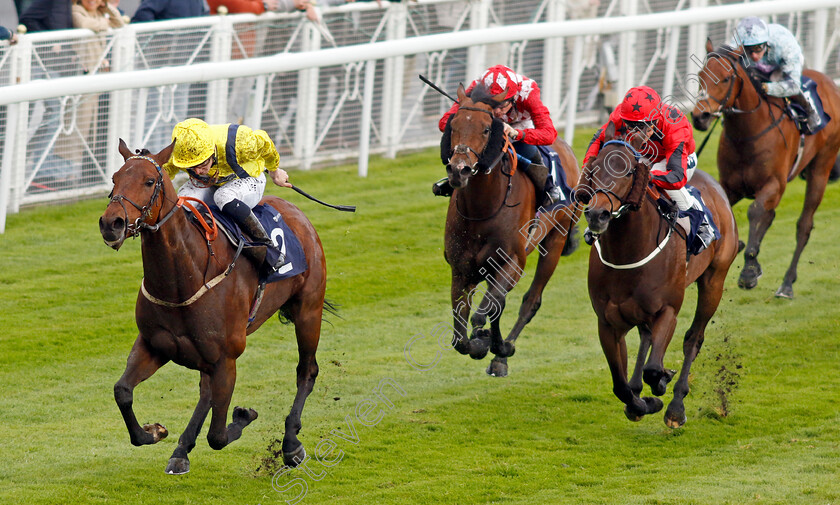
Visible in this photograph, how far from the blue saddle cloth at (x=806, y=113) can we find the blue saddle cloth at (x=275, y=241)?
4.65 metres

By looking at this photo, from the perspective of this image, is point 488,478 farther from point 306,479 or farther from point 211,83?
point 211,83

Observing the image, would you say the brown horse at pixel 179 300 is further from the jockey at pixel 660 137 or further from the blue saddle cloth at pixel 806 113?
the blue saddle cloth at pixel 806 113

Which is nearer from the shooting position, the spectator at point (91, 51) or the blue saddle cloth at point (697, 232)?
the blue saddle cloth at point (697, 232)

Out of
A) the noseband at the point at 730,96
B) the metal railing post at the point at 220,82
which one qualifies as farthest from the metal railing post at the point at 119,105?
the noseband at the point at 730,96

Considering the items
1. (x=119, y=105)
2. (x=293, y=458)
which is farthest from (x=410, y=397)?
(x=119, y=105)

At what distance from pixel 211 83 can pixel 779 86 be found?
14.6 ft

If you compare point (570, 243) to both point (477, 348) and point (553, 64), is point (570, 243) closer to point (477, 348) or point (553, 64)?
point (477, 348)

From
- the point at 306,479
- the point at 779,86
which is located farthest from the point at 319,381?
the point at 779,86

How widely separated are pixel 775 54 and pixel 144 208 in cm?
567

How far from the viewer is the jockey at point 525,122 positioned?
6762 millimetres

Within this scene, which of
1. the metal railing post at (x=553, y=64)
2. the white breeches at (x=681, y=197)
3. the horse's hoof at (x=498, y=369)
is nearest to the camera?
the white breeches at (x=681, y=197)

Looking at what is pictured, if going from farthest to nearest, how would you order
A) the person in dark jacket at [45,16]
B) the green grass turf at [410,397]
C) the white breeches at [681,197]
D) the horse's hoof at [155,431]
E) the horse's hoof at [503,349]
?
1. the person in dark jacket at [45,16]
2. the horse's hoof at [503,349]
3. the white breeches at [681,197]
4. the green grass turf at [410,397]
5. the horse's hoof at [155,431]

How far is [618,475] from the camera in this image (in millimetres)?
5879

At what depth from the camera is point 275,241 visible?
228 inches
